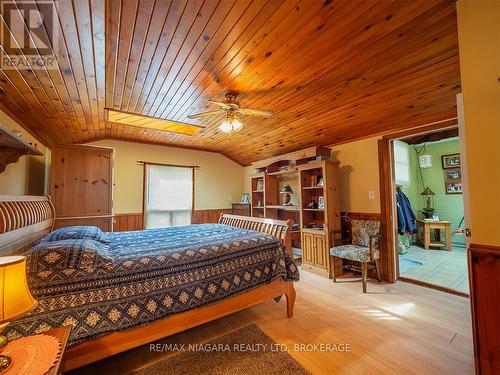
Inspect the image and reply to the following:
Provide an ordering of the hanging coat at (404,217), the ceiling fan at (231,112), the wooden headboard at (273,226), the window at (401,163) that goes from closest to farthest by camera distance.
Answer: the ceiling fan at (231,112), the wooden headboard at (273,226), the hanging coat at (404,217), the window at (401,163)

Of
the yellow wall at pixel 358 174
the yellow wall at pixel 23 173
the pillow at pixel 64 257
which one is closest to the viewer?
the pillow at pixel 64 257

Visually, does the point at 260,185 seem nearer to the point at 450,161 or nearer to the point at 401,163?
the point at 401,163

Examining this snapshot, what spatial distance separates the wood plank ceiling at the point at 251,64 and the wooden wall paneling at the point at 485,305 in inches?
65.2

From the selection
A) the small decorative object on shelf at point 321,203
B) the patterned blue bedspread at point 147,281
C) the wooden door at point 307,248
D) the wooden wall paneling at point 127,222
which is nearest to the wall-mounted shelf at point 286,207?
the small decorative object on shelf at point 321,203

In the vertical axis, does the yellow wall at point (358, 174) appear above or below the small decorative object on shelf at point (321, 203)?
above

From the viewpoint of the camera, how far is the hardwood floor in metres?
1.69

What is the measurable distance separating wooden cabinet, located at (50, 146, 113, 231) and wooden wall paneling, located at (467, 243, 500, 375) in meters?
4.12

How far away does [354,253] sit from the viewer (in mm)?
3061


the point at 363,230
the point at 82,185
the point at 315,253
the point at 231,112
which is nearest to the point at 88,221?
the point at 82,185

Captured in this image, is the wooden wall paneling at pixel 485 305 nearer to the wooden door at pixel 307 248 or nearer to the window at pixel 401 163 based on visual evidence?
the wooden door at pixel 307 248

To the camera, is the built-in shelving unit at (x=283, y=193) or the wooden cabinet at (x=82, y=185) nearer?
the wooden cabinet at (x=82, y=185)

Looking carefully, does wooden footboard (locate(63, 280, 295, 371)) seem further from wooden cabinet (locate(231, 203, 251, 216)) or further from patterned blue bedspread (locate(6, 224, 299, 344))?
wooden cabinet (locate(231, 203, 251, 216))

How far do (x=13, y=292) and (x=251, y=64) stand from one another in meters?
2.19

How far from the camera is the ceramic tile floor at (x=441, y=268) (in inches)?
122
